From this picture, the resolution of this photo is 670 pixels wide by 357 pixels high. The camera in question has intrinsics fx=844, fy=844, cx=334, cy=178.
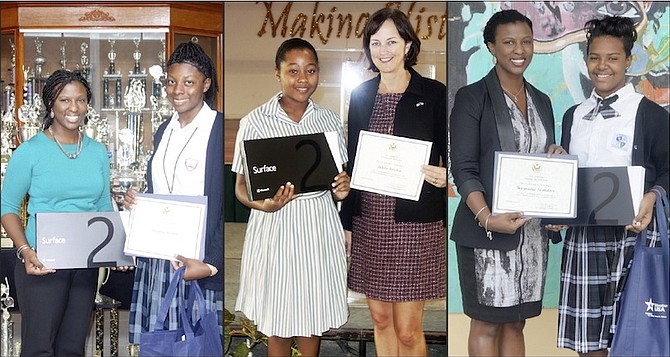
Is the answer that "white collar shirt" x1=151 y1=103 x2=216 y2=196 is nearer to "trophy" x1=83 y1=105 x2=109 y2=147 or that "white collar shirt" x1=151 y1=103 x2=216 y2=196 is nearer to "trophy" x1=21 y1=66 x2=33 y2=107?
"trophy" x1=83 y1=105 x2=109 y2=147

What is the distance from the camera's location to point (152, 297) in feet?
12.5

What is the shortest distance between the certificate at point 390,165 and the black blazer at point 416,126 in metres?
0.04

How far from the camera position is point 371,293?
3.75 m

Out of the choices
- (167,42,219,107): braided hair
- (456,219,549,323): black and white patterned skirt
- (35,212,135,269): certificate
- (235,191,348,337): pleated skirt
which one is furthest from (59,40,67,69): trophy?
(456,219,549,323): black and white patterned skirt

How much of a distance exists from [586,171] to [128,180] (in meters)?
2.04

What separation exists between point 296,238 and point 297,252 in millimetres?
62

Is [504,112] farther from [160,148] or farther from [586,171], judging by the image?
[160,148]

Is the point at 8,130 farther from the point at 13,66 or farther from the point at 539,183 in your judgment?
the point at 539,183

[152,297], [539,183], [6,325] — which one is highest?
[539,183]

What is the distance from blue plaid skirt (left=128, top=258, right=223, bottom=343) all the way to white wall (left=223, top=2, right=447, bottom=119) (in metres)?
0.75

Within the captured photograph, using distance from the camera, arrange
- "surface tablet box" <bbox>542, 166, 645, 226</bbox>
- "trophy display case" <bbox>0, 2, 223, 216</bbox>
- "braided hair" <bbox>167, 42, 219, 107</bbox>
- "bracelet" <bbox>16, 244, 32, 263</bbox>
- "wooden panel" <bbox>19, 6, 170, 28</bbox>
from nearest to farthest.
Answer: "surface tablet box" <bbox>542, 166, 645, 226</bbox> < "bracelet" <bbox>16, 244, 32, 263</bbox> < "braided hair" <bbox>167, 42, 219, 107</bbox> < "trophy display case" <bbox>0, 2, 223, 216</bbox> < "wooden panel" <bbox>19, 6, 170, 28</bbox>

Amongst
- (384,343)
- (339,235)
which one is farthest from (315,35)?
(384,343)

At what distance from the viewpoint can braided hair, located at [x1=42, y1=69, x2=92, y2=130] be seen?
3729 millimetres

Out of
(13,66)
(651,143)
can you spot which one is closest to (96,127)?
(13,66)
